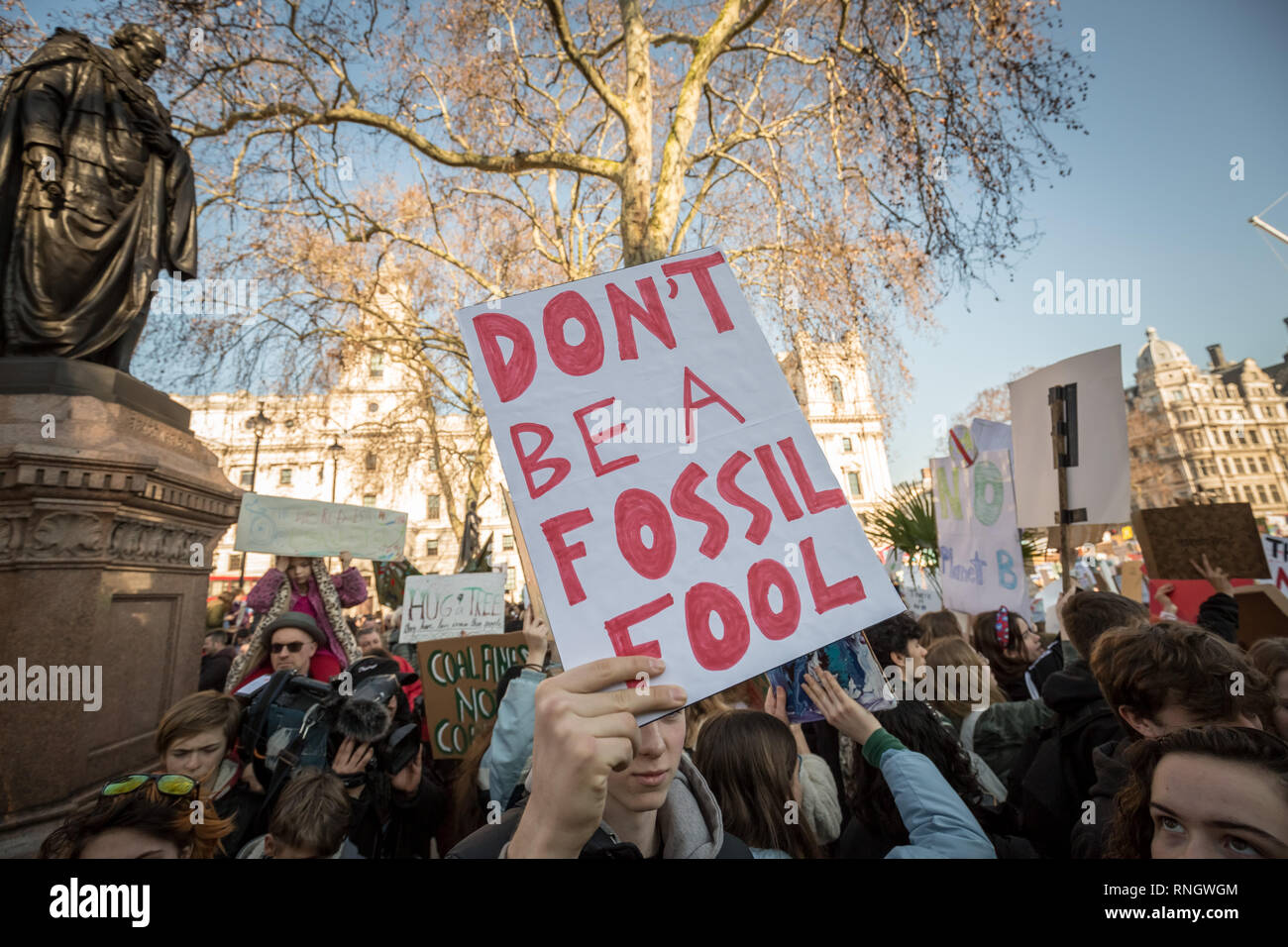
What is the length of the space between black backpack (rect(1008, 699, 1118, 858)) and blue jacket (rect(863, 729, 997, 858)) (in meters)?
0.87

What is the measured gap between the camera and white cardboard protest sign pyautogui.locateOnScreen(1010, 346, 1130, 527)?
3537 millimetres

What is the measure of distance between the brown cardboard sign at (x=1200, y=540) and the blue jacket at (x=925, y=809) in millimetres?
3267

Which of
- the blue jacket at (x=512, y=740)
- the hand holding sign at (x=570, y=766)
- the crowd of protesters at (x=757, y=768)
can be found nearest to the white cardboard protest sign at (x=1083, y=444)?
the crowd of protesters at (x=757, y=768)

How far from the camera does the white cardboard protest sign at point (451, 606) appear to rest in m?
5.70

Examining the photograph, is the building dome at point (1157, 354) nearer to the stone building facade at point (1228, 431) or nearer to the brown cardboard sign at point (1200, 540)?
the stone building facade at point (1228, 431)

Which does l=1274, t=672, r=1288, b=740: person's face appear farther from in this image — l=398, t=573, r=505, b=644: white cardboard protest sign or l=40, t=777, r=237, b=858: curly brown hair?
l=398, t=573, r=505, b=644: white cardboard protest sign

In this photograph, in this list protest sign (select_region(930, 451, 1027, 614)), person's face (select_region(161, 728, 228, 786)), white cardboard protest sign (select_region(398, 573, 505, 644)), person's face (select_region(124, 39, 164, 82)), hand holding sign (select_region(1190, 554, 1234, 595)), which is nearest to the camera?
person's face (select_region(161, 728, 228, 786))

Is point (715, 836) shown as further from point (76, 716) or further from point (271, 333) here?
point (271, 333)

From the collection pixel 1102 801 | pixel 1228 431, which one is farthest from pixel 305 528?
pixel 1228 431

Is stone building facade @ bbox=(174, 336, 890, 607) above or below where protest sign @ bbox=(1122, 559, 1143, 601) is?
above

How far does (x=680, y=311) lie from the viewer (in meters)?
1.40

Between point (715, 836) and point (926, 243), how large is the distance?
7.83 meters
